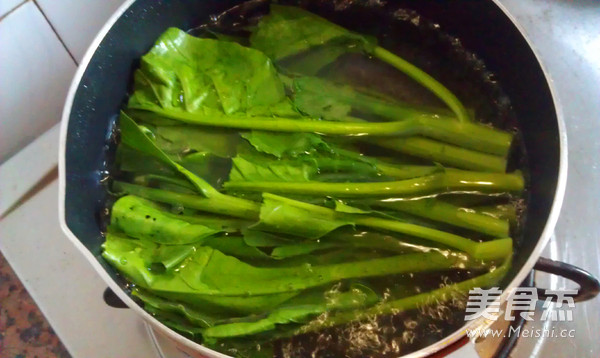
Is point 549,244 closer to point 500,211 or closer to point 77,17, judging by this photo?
point 500,211

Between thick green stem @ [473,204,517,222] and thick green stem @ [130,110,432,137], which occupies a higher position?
thick green stem @ [130,110,432,137]

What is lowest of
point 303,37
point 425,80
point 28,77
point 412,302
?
point 412,302

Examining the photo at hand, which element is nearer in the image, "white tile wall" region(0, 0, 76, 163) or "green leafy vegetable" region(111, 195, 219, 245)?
"green leafy vegetable" region(111, 195, 219, 245)

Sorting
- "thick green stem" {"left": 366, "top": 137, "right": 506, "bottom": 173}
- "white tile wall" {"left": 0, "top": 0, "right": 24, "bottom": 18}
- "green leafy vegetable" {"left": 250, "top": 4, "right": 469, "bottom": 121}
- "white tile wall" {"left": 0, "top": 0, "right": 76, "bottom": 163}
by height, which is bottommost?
"thick green stem" {"left": 366, "top": 137, "right": 506, "bottom": 173}

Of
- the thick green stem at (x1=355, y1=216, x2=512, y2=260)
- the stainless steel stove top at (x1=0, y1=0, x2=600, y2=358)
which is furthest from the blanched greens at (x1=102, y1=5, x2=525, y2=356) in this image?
the stainless steel stove top at (x1=0, y1=0, x2=600, y2=358)

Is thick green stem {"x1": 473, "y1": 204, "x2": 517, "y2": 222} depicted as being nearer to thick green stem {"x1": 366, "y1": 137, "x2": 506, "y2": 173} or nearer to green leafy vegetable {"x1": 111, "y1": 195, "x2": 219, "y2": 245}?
thick green stem {"x1": 366, "y1": 137, "x2": 506, "y2": 173}

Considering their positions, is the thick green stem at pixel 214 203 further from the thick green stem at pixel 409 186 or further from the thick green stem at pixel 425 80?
the thick green stem at pixel 425 80

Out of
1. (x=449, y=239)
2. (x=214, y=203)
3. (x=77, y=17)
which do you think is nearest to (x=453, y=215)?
(x=449, y=239)
